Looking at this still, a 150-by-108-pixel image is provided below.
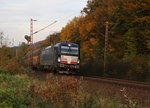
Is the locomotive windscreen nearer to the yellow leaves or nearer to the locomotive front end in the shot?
the locomotive front end

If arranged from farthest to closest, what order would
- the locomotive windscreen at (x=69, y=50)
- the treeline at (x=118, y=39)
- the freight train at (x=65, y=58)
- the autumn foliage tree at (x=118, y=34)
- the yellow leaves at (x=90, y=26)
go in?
the yellow leaves at (x=90, y=26) < the autumn foliage tree at (x=118, y=34) < the treeline at (x=118, y=39) < the locomotive windscreen at (x=69, y=50) < the freight train at (x=65, y=58)

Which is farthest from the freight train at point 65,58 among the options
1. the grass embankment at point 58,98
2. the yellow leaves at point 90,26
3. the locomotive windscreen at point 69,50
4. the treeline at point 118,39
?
the grass embankment at point 58,98

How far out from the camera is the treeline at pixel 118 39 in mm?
54281

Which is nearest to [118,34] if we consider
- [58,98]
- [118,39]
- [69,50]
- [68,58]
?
[118,39]

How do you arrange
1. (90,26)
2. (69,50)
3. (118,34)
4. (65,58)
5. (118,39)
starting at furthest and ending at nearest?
1. (90,26)
2. (118,34)
3. (118,39)
4. (69,50)
5. (65,58)

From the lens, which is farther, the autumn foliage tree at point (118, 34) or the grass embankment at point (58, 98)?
the autumn foliage tree at point (118, 34)

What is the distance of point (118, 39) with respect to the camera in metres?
65.1

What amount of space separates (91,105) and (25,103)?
213cm

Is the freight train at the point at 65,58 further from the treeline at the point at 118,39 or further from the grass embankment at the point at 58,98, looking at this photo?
the grass embankment at the point at 58,98

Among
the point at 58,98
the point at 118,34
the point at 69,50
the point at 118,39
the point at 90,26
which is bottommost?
the point at 58,98

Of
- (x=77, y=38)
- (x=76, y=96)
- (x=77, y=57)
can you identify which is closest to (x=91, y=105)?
(x=76, y=96)

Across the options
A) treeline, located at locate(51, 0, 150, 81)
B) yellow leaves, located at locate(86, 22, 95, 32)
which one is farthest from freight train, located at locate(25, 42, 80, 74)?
yellow leaves, located at locate(86, 22, 95, 32)

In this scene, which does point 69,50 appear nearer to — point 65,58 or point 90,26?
point 65,58

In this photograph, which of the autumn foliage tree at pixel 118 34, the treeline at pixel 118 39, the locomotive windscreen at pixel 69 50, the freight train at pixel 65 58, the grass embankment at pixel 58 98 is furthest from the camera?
the autumn foliage tree at pixel 118 34
